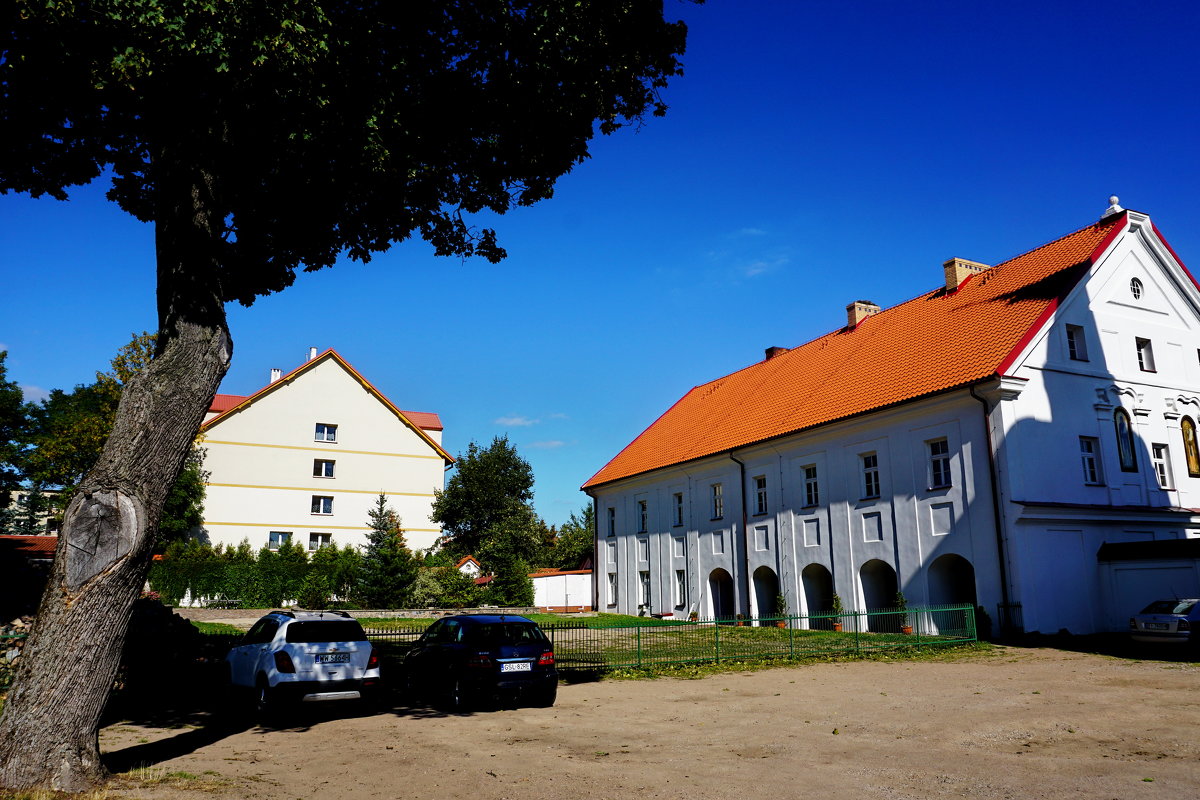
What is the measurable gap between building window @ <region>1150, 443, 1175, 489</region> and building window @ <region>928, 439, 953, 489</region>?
6.77 m

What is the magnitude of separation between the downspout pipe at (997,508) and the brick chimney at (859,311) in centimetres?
1222

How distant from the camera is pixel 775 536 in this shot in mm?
30734

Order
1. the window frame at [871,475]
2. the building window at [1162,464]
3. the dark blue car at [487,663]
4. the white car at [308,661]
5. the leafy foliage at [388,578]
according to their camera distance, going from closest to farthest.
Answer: the white car at [308,661], the dark blue car at [487,663], the building window at [1162,464], the window frame at [871,475], the leafy foliage at [388,578]

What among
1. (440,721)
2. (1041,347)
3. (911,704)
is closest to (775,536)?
(1041,347)

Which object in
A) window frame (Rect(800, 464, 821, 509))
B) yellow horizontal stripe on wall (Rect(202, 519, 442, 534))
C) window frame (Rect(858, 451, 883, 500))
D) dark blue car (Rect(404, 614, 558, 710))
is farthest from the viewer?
yellow horizontal stripe on wall (Rect(202, 519, 442, 534))

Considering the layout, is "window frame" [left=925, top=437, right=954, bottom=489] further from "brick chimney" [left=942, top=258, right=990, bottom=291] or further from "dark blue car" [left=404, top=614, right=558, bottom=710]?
"dark blue car" [left=404, top=614, right=558, bottom=710]

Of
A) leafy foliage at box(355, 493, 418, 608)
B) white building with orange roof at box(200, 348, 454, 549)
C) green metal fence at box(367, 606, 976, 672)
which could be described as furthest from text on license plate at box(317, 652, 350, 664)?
white building with orange roof at box(200, 348, 454, 549)

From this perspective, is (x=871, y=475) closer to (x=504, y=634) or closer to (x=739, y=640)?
(x=739, y=640)

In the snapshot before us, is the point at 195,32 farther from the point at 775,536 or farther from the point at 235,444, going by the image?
the point at 235,444

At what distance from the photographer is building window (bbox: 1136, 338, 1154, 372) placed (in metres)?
26.5

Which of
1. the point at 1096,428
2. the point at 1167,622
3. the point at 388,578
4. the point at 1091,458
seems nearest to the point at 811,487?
the point at 1091,458

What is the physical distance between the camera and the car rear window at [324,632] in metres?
12.6

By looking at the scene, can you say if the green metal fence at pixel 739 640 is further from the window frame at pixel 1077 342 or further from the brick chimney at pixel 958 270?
the brick chimney at pixel 958 270

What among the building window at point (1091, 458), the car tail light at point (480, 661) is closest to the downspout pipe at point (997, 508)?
the building window at point (1091, 458)
